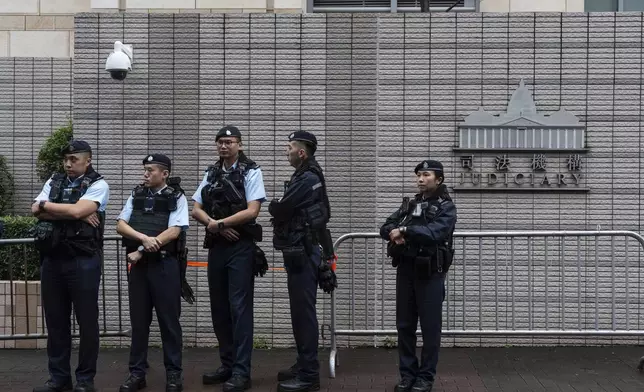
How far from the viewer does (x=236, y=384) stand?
7.16m

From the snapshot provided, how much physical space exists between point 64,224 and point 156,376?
1.74m

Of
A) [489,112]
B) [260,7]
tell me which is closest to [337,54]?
[260,7]

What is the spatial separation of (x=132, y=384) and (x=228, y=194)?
178 centimetres

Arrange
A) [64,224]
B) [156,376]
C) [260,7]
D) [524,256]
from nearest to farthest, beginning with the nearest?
1. [64,224]
2. [156,376]
3. [524,256]
4. [260,7]

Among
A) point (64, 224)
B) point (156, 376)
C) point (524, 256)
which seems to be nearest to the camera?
point (64, 224)

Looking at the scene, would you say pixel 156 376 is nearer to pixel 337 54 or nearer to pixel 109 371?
pixel 109 371

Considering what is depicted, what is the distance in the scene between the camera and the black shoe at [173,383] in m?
7.20

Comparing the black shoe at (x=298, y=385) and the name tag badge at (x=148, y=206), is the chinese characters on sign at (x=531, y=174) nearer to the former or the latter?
the black shoe at (x=298, y=385)

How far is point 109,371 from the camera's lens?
8109mm

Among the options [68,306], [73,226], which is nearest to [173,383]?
[68,306]

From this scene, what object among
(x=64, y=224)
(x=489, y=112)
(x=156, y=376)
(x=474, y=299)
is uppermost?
(x=489, y=112)

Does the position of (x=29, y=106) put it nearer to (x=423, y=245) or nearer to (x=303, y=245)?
(x=303, y=245)

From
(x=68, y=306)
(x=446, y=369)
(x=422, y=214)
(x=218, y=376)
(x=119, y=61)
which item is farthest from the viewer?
(x=119, y=61)

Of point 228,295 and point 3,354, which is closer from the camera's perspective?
point 228,295
